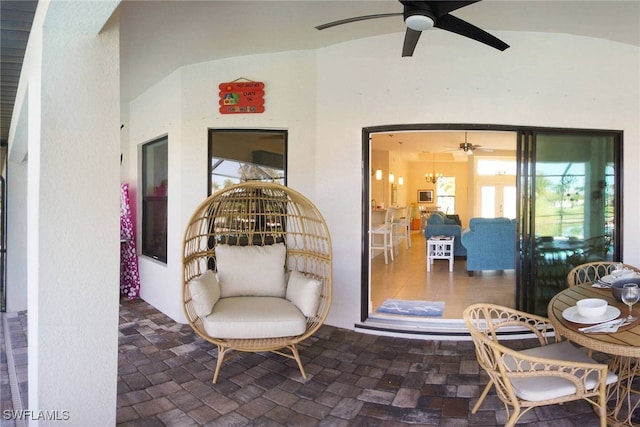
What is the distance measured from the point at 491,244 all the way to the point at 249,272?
424 cm

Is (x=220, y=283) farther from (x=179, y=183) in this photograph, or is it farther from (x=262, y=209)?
(x=179, y=183)

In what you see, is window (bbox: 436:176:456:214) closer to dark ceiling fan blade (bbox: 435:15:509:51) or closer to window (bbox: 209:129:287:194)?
window (bbox: 209:129:287:194)

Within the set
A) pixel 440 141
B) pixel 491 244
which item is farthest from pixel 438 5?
pixel 440 141

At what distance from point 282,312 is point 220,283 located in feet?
2.12

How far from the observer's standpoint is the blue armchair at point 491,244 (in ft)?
18.3

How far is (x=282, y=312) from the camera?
8.38 ft

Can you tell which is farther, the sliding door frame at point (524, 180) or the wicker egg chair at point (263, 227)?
the sliding door frame at point (524, 180)

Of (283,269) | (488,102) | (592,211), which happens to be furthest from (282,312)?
(592,211)

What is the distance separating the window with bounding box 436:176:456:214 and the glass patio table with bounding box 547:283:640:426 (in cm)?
1143

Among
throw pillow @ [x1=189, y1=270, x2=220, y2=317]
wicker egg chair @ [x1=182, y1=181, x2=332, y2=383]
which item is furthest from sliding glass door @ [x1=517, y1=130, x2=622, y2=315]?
throw pillow @ [x1=189, y1=270, x2=220, y2=317]

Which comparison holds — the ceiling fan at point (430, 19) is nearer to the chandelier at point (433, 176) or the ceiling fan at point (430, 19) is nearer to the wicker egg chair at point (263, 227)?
the wicker egg chair at point (263, 227)

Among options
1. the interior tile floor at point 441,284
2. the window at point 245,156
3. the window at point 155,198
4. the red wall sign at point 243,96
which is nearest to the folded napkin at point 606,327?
the interior tile floor at point 441,284

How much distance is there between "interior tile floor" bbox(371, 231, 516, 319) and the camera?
14.2 feet

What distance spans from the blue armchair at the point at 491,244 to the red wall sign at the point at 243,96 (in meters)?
3.91
